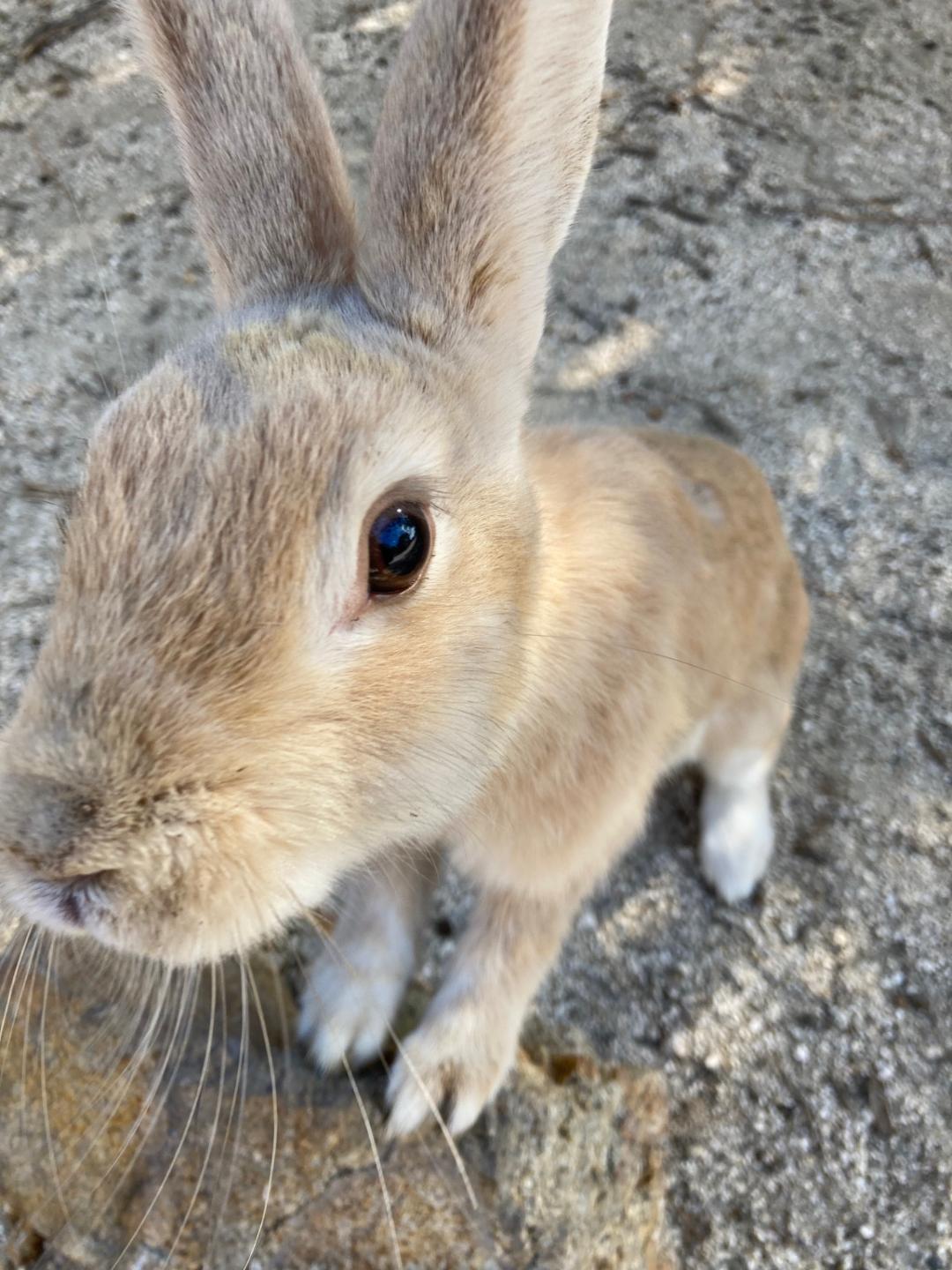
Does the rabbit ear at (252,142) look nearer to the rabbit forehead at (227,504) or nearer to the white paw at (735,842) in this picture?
the rabbit forehead at (227,504)

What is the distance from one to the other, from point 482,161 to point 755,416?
2.63 m

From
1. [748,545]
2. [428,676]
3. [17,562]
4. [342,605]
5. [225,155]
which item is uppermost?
[225,155]

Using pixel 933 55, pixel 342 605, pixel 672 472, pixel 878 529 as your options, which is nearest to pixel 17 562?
pixel 672 472

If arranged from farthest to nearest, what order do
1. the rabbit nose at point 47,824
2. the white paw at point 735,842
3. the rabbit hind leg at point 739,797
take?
the white paw at point 735,842, the rabbit hind leg at point 739,797, the rabbit nose at point 47,824

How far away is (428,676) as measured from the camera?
4.83 ft

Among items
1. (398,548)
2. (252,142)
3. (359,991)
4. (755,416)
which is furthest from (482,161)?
(755,416)

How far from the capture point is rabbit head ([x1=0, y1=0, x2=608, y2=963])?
1.21m

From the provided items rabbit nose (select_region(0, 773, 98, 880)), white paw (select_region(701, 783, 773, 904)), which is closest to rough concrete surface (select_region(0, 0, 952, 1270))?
white paw (select_region(701, 783, 773, 904))

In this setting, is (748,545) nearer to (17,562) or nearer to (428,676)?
(428,676)

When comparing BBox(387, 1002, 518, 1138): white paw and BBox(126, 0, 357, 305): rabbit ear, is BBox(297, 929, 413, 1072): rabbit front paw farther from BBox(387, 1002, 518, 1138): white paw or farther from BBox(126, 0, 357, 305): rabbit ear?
BBox(126, 0, 357, 305): rabbit ear

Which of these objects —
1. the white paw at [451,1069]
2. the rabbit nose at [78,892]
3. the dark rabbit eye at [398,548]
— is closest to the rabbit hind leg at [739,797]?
the white paw at [451,1069]

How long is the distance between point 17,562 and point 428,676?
7.86 ft

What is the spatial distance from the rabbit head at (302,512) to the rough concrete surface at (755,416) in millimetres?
772

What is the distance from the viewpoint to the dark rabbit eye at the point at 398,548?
140cm
